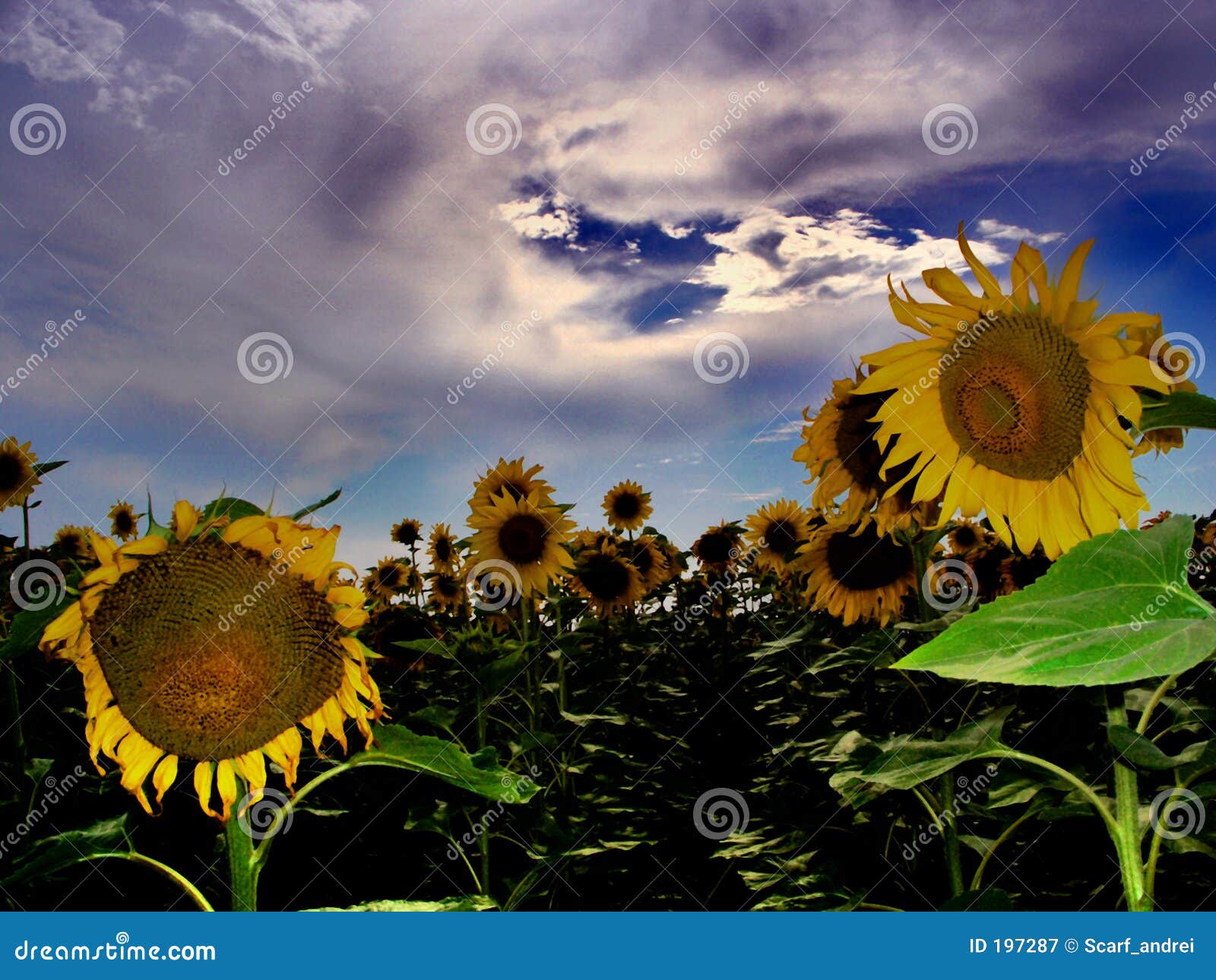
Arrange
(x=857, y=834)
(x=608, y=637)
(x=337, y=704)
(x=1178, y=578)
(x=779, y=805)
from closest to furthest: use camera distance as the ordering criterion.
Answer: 1. (x=1178, y=578)
2. (x=337, y=704)
3. (x=857, y=834)
4. (x=779, y=805)
5. (x=608, y=637)

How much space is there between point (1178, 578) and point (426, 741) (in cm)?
78

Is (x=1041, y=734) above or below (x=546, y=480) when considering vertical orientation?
below

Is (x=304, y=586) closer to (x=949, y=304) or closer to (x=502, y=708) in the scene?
(x=949, y=304)

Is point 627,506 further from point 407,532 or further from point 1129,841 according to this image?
point 1129,841

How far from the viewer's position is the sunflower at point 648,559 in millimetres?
4867

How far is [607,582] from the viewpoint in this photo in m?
4.49

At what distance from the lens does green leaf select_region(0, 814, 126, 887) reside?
100cm

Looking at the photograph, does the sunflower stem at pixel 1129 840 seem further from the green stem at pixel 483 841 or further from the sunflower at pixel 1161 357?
the green stem at pixel 483 841

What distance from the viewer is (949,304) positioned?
1128 millimetres

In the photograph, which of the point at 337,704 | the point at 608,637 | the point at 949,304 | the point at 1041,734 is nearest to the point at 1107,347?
the point at 949,304

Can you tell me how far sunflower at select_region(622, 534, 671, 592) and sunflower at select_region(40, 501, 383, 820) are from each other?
12.3 ft

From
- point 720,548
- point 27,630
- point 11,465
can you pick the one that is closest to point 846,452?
point 27,630

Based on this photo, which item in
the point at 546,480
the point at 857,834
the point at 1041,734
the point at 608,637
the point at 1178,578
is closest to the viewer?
the point at 1178,578

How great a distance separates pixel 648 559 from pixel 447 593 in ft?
3.91
